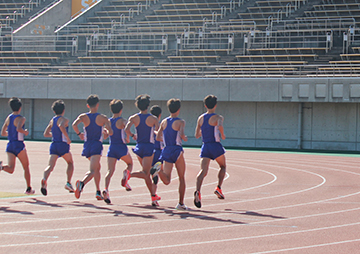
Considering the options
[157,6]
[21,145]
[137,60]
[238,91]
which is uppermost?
[157,6]

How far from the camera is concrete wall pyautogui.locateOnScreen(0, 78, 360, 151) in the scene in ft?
Answer: 91.2

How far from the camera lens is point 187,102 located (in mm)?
31188

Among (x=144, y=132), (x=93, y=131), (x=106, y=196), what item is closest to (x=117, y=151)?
(x=93, y=131)

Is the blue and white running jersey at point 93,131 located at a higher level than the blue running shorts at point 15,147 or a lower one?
higher

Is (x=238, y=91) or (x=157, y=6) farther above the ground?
(x=157, y=6)

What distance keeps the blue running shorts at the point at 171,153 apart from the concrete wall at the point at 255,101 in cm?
1972

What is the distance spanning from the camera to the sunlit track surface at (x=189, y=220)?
633 centimetres

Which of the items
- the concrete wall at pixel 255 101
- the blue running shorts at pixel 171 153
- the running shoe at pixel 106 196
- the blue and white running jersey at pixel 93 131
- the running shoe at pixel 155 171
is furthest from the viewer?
the concrete wall at pixel 255 101

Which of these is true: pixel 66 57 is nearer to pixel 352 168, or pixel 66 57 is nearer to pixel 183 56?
pixel 183 56

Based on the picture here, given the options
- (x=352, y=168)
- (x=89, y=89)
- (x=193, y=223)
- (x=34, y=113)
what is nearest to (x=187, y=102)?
(x=89, y=89)

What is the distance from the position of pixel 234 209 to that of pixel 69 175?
11.1 ft

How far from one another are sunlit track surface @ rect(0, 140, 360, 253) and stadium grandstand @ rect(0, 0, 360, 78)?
17.7 meters

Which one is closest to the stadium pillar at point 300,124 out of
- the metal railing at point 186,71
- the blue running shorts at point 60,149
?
the metal railing at point 186,71

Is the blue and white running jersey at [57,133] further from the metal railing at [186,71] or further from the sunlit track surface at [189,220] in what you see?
the metal railing at [186,71]
